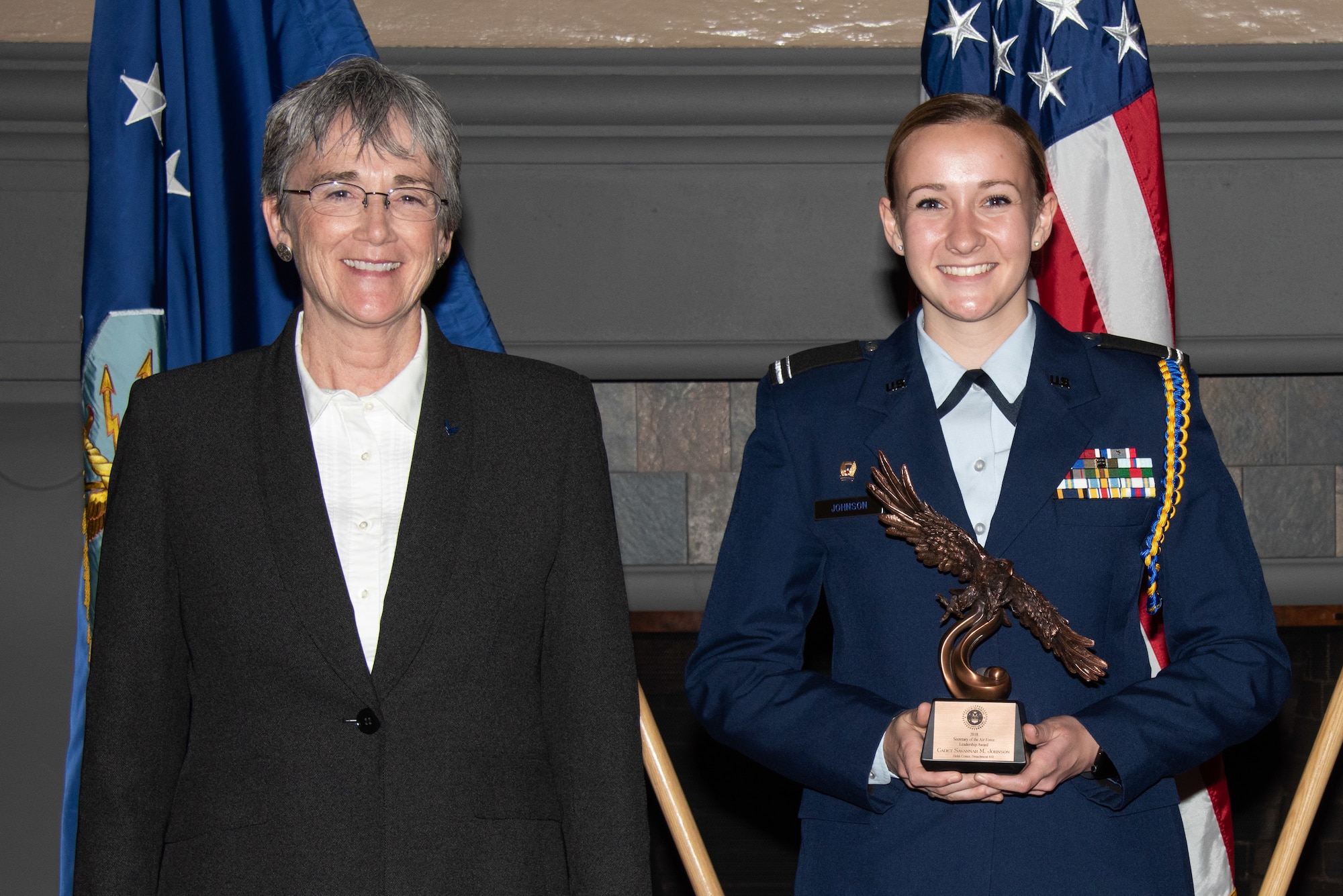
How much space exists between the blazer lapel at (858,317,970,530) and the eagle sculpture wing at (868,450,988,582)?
3cm

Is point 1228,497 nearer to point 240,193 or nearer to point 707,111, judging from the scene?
point 240,193

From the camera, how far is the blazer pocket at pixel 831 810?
163 centimetres

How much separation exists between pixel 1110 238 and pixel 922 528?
1.13 meters

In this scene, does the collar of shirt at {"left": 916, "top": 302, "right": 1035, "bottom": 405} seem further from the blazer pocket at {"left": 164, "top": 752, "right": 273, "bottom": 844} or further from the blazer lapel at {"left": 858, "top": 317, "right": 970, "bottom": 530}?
the blazer pocket at {"left": 164, "top": 752, "right": 273, "bottom": 844}

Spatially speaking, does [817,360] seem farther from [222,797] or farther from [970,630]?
[222,797]

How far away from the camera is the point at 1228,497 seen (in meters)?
1.64

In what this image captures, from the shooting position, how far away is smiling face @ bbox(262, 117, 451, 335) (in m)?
1.66

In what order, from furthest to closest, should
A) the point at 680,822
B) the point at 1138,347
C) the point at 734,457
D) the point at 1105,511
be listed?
the point at 734,457, the point at 680,822, the point at 1138,347, the point at 1105,511

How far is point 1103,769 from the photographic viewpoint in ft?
5.02

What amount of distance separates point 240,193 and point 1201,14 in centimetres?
242

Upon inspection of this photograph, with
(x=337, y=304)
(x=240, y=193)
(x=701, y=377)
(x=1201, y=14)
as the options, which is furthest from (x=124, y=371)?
(x=1201, y=14)

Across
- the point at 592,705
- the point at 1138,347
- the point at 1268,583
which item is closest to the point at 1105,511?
the point at 1138,347

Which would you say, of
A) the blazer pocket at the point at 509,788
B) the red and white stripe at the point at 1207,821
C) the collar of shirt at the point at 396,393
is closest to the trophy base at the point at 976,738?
the blazer pocket at the point at 509,788

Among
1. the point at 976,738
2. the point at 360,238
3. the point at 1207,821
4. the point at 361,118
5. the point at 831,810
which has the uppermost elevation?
the point at 361,118
